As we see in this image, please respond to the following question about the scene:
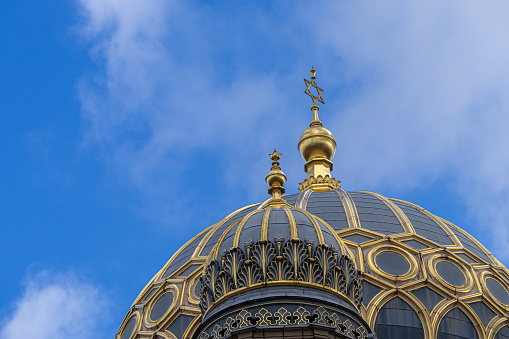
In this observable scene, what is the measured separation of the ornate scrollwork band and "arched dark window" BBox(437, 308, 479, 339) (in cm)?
921

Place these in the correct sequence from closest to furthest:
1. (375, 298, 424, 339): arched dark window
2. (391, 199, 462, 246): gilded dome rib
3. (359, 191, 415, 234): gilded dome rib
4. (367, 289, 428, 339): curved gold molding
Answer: (375, 298, 424, 339): arched dark window, (367, 289, 428, 339): curved gold molding, (359, 191, 415, 234): gilded dome rib, (391, 199, 462, 246): gilded dome rib

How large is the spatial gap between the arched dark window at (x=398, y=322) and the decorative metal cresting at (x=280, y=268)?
7.54 metres

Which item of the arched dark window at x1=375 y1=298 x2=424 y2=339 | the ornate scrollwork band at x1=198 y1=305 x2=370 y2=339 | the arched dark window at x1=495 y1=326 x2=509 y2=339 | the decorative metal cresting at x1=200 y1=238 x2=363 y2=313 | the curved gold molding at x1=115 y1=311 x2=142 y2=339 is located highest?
the curved gold molding at x1=115 y1=311 x2=142 y2=339

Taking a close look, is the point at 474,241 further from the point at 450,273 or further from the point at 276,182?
the point at 276,182

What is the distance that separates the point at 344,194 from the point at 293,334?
51.2 ft

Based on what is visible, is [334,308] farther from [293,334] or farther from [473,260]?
[473,260]

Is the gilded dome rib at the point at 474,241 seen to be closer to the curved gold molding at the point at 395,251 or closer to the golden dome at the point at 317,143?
the curved gold molding at the point at 395,251

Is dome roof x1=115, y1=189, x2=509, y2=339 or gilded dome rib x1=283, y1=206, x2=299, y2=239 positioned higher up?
dome roof x1=115, y1=189, x2=509, y2=339

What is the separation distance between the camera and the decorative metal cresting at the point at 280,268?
1784cm

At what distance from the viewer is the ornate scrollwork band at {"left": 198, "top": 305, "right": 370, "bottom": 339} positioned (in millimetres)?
17109

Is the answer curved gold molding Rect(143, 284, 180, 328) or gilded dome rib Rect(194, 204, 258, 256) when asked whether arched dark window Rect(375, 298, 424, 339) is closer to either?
curved gold molding Rect(143, 284, 180, 328)

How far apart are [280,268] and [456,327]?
33.0ft

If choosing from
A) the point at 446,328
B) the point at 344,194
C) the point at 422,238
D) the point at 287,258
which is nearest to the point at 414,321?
the point at 446,328

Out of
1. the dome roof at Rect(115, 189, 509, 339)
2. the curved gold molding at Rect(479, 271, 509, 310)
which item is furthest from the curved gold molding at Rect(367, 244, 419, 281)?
the curved gold molding at Rect(479, 271, 509, 310)
